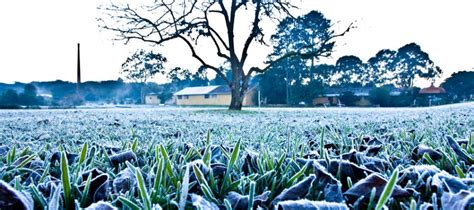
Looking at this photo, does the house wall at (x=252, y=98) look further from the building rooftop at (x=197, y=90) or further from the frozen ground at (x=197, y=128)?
the frozen ground at (x=197, y=128)

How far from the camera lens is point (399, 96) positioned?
2789 centimetres

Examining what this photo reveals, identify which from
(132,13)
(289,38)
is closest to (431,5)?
(132,13)

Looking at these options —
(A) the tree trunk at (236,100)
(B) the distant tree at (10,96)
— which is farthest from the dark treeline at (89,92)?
(A) the tree trunk at (236,100)

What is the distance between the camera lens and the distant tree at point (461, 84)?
2416 cm

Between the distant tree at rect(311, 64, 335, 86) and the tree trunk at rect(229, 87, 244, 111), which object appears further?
the distant tree at rect(311, 64, 335, 86)

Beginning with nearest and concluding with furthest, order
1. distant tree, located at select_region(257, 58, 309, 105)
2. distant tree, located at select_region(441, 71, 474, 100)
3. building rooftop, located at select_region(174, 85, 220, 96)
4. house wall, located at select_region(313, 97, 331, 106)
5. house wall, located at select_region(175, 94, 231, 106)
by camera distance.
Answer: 1. distant tree, located at select_region(441, 71, 474, 100)
2. house wall, located at select_region(313, 97, 331, 106)
3. distant tree, located at select_region(257, 58, 309, 105)
4. house wall, located at select_region(175, 94, 231, 106)
5. building rooftop, located at select_region(174, 85, 220, 96)

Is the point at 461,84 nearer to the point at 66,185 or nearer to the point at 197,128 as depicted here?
the point at 197,128

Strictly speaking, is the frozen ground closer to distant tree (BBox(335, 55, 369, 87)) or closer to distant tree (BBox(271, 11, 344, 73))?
distant tree (BBox(271, 11, 344, 73))

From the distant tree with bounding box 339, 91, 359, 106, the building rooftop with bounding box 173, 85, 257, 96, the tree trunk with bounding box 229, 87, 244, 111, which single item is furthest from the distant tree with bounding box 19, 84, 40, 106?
the building rooftop with bounding box 173, 85, 257, 96

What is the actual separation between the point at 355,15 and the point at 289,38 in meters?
11.5

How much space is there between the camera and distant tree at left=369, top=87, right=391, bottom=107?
1101 inches

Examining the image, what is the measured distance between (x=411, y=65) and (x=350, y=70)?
5796 mm

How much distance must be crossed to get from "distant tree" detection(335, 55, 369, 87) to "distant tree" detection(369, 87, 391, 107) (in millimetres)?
6288

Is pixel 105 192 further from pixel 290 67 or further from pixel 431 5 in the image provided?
pixel 290 67
